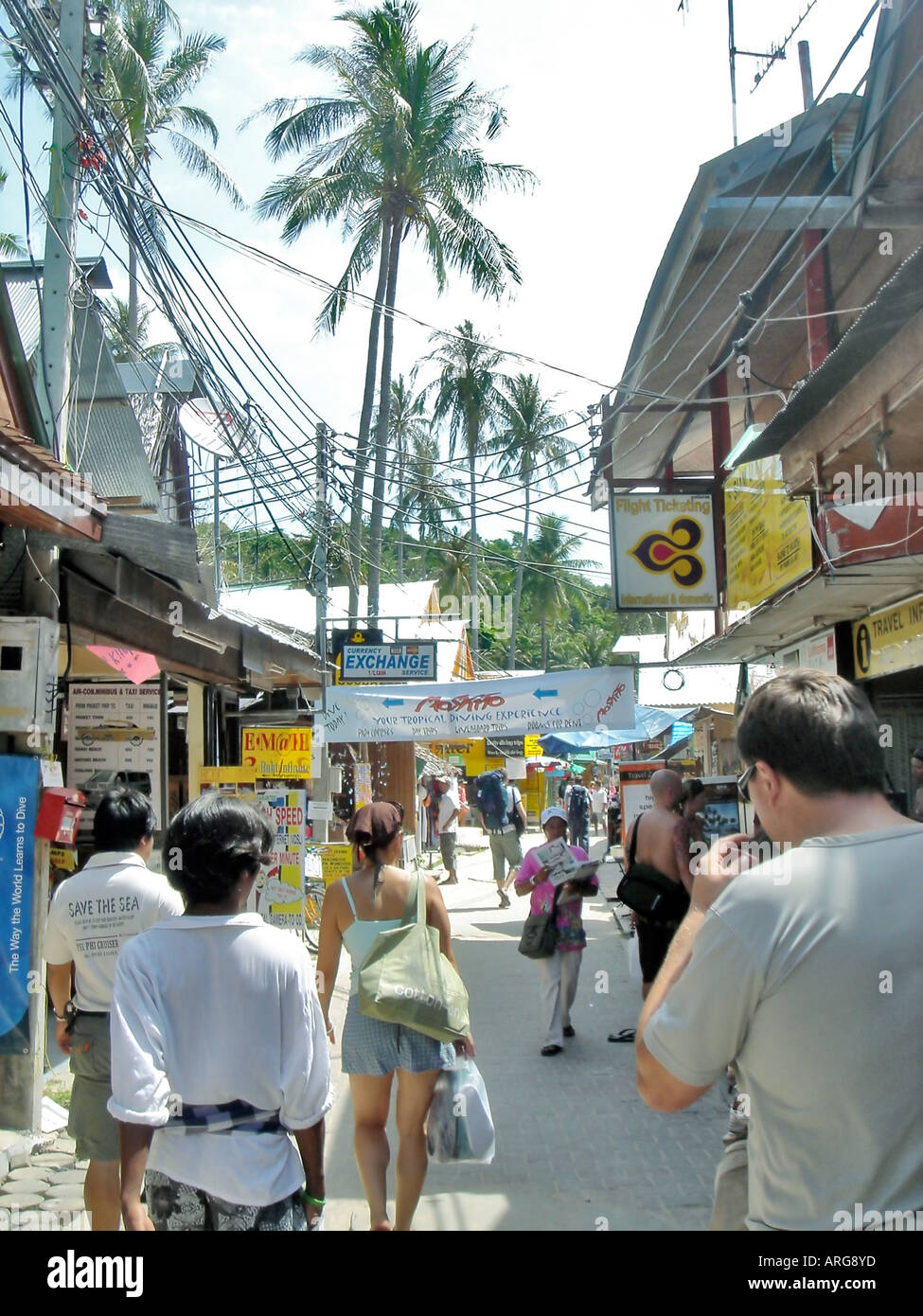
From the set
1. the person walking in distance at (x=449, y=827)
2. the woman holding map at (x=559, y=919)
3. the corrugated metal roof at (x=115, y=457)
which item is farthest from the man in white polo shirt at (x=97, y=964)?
the person walking in distance at (x=449, y=827)

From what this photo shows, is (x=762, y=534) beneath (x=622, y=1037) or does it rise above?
above

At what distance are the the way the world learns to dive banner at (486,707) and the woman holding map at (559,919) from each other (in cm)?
281

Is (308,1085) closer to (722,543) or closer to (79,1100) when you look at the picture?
(79,1100)

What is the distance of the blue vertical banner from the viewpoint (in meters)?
5.72

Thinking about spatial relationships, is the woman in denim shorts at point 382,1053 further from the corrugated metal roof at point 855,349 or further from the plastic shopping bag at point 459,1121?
the corrugated metal roof at point 855,349

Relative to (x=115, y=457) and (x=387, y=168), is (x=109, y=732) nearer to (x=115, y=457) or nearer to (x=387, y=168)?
(x=115, y=457)

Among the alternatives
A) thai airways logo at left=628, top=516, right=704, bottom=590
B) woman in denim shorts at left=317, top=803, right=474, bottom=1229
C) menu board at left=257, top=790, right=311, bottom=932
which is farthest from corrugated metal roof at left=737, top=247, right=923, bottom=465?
menu board at left=257, top=790, right=311, bottom=932

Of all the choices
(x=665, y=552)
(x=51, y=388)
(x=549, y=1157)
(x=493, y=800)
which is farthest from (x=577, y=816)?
(x=51, y=388)

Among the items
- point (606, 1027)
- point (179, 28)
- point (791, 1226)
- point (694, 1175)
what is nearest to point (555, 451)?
point (179, 28)

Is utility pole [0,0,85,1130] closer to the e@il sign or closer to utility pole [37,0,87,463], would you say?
utility pole [37,0,87,463]

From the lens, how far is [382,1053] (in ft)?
13.9

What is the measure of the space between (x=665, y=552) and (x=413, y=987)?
22.7ft

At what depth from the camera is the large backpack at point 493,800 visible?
15961 mm

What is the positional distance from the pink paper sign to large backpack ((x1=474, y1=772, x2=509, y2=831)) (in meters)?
8.86
